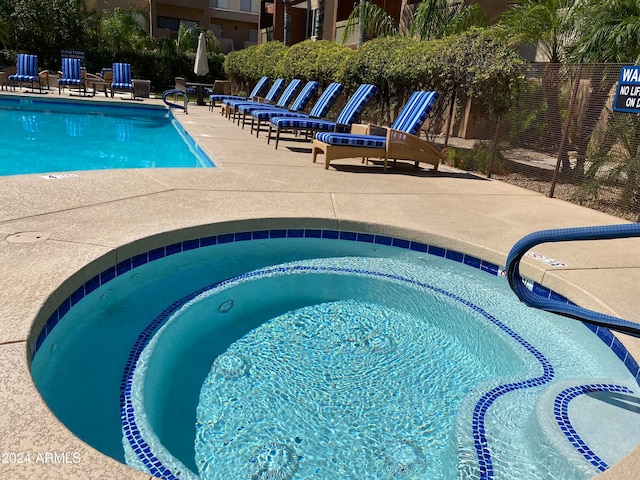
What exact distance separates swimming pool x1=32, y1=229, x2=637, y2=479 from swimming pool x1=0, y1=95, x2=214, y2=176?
4190 millimetres

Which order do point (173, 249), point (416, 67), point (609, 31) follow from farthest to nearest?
point (416, 67) → point (609, 31) → point (173, 249)

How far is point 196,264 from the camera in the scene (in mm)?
4039

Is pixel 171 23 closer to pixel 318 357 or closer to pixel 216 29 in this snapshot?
pixel 216 29

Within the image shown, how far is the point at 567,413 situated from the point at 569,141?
5.26 metres

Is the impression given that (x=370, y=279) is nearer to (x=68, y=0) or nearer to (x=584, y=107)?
(x=584, y=107)

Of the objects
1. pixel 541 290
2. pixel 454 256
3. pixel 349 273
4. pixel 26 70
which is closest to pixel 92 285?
pixel 349 273

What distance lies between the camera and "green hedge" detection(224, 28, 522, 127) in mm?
7672

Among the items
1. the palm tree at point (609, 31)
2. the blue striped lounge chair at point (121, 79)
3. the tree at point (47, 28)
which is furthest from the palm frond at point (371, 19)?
the tree at point (47, 28)

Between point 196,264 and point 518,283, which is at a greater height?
point 518,283

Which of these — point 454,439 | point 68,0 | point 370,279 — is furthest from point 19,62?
point 454,439

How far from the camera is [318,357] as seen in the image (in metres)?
3.06

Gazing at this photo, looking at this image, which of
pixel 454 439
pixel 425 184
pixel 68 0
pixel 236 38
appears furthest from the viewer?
pixel 236 38

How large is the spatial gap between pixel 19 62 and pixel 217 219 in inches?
678

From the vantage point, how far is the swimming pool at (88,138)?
26.6ft
